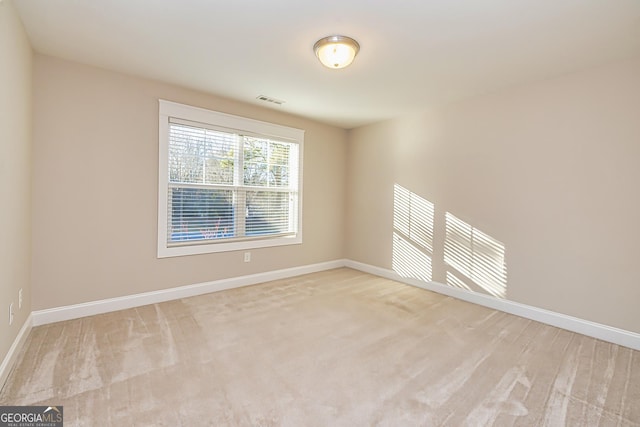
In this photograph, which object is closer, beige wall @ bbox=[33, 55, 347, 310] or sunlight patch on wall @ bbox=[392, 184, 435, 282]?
beige wall @ bbox=[33, 55, 347, 310]

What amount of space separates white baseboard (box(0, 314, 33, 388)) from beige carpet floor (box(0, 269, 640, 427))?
0.04 meters

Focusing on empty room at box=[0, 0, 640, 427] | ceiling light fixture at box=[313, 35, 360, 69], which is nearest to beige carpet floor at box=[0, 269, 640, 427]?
empty room at box=[0, 0, 640, 427]

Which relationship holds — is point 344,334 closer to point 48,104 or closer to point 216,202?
point 216,202

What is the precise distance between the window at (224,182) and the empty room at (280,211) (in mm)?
28

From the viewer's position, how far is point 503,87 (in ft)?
10.4

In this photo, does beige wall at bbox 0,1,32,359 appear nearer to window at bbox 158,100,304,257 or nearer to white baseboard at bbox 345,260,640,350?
window at bbox 158,100,304,257

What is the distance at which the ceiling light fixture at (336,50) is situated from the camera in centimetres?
225

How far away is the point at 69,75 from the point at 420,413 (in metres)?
3.99

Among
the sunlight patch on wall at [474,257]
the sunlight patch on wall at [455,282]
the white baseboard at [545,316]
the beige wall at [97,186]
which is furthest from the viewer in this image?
the sunlight patch on wall at [455,282]

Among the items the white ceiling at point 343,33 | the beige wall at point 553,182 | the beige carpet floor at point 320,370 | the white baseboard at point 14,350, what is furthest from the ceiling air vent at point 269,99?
the white baseboard at point 14,350

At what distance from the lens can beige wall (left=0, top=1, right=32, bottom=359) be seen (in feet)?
6.00

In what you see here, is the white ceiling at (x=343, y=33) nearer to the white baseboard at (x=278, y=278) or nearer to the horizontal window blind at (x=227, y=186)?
the horizontal window blind at (x=227, y=186)

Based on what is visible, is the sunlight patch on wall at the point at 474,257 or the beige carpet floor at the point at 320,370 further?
the sunlight patch on wall at the point at 474,257

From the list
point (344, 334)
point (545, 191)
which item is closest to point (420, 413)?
point (344, 334)
